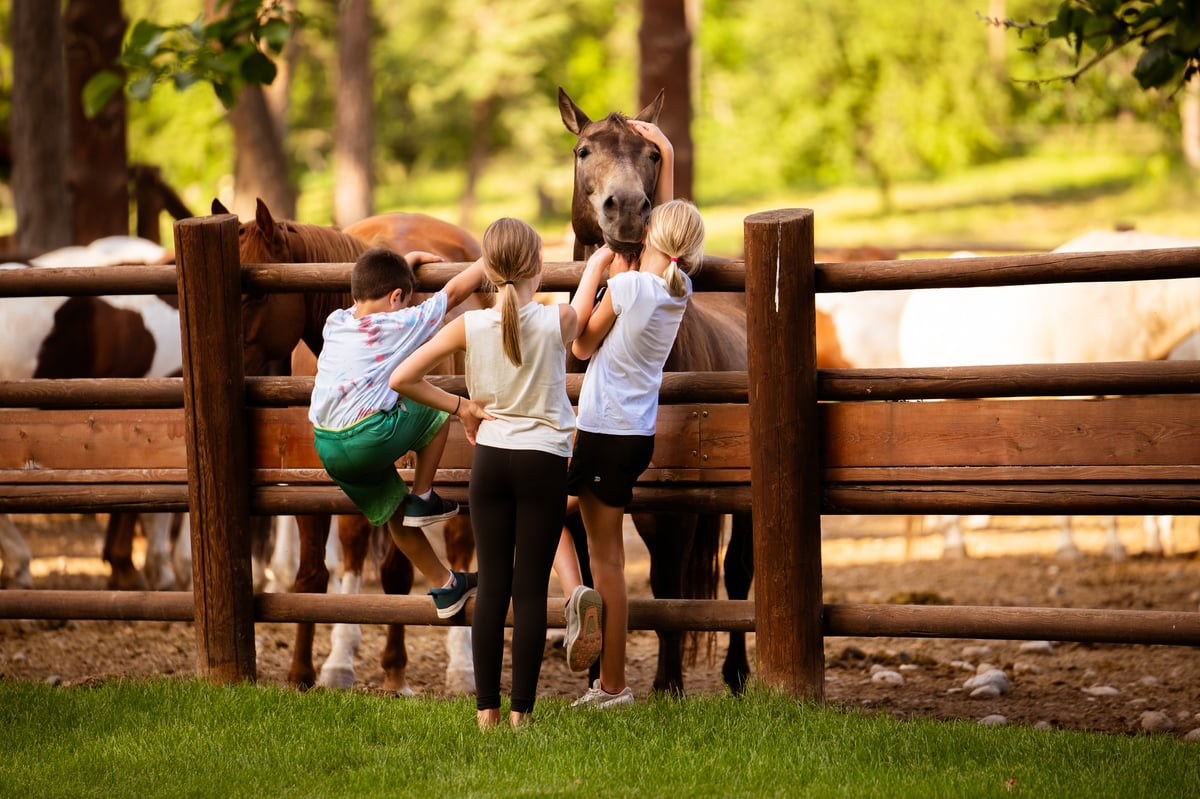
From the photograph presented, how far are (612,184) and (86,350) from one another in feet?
14.6

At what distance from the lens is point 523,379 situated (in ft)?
13.0

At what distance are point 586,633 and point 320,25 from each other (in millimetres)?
6616

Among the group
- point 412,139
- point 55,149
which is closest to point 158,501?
point 55,149

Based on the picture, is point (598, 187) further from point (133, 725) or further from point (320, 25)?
point (320, 25)

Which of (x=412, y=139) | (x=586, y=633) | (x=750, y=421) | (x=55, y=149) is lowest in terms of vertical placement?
(x=586, y=633)

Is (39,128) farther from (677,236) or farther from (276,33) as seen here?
(677,236)

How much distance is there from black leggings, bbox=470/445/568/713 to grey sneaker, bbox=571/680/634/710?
32 centimetres

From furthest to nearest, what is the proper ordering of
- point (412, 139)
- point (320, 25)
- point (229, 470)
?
point (412, 139) < point (320, 25) < point (229, 470)

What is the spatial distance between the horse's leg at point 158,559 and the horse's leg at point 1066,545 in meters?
5.94

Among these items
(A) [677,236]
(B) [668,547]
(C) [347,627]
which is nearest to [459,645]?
(C) [347,627]

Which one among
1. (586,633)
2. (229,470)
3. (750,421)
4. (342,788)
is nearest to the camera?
(342,788)

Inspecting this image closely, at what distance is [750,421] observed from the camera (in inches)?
175

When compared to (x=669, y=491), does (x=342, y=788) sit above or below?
below

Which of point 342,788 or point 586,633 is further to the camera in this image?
point 586,633
